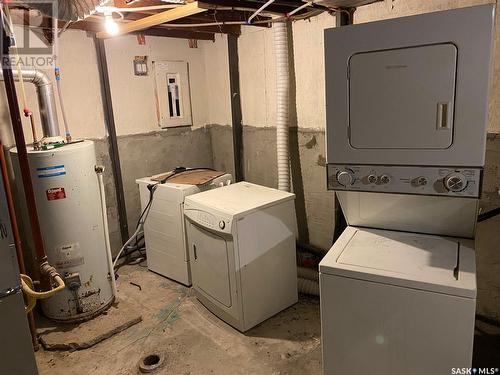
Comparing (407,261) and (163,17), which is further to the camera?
(163,17)

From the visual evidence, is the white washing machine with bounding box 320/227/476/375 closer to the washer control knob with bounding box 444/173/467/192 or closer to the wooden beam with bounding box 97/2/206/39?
the washer control knob with bounding box 444/173/467/192

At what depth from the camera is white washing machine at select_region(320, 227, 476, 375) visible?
1.41 m

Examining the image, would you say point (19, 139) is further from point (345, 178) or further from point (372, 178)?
point (372, 178)

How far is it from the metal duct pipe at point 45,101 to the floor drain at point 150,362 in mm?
1616

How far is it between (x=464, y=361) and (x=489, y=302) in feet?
3.61

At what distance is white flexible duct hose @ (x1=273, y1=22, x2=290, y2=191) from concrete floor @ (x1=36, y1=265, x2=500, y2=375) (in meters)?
1.01

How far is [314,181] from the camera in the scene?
3.08m

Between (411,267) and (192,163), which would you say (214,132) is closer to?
(192,163)

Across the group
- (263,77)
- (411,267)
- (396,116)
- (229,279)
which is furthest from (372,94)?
(263,77)

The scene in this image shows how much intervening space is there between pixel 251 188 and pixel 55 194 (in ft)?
4.43

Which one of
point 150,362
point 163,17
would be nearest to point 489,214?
point 150,362

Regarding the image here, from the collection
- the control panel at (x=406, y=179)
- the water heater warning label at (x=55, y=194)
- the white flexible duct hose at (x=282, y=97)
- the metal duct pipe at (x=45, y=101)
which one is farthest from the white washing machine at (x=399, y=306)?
the metal duct pipe at (x=45, y=101)

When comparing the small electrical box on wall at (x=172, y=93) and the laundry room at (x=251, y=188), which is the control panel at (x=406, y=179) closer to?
the laundry room at (x=251, y=188)

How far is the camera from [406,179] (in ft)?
5.00
